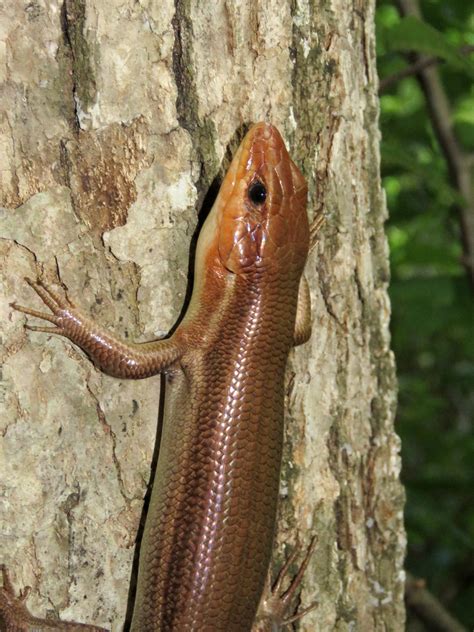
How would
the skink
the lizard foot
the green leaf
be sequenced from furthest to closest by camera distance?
1. the green leaf
2. the lizard foot
3. the skink

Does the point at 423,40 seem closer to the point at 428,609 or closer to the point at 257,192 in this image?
the point at 257,192

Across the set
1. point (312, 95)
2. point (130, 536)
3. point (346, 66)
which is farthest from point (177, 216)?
point (130, 536)

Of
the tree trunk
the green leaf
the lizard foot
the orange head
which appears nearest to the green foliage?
the green leaf

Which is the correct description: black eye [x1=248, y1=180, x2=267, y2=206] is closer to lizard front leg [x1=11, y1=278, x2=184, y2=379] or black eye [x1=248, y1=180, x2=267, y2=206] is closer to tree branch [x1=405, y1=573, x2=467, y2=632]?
lizard front leg [x1=11, y1=278, x2=184, y2=379]

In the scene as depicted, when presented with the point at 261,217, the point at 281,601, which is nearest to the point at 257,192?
the point at 261,217

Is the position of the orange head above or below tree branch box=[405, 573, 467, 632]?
above

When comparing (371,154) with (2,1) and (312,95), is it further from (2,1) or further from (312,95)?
(2,1)

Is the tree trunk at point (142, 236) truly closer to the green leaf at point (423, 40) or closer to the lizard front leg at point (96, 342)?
the lizard front leg at point (96, 342)
